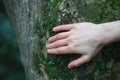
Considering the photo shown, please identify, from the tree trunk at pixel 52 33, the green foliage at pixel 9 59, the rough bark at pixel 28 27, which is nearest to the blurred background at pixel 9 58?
the green foliage at pixel 9 59

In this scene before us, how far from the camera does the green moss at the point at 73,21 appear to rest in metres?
2.21

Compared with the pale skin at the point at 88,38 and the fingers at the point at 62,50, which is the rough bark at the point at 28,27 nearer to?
the fingers at the point at 62,50

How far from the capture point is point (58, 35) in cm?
225

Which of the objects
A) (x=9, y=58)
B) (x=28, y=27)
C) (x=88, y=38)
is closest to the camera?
(x=88, y=38)

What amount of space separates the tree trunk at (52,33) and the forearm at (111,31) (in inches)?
2.7

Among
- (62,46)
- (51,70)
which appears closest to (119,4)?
(62,46)

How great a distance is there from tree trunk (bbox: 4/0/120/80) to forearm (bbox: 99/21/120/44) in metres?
0.07

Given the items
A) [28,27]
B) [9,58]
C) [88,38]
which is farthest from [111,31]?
[9,58]

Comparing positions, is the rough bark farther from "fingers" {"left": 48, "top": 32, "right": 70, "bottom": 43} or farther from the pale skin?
the pale skin

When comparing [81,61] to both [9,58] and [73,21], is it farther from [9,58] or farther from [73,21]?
[9,58]

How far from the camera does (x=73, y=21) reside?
2.28 m

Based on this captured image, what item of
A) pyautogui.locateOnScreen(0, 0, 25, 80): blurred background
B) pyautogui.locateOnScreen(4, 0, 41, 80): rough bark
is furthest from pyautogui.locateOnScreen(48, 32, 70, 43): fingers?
pyautogui.locateOnScreen(0, 0, 25, 80): blurred background

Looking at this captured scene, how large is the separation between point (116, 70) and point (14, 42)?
13.0 ft

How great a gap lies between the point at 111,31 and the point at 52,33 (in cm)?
40
